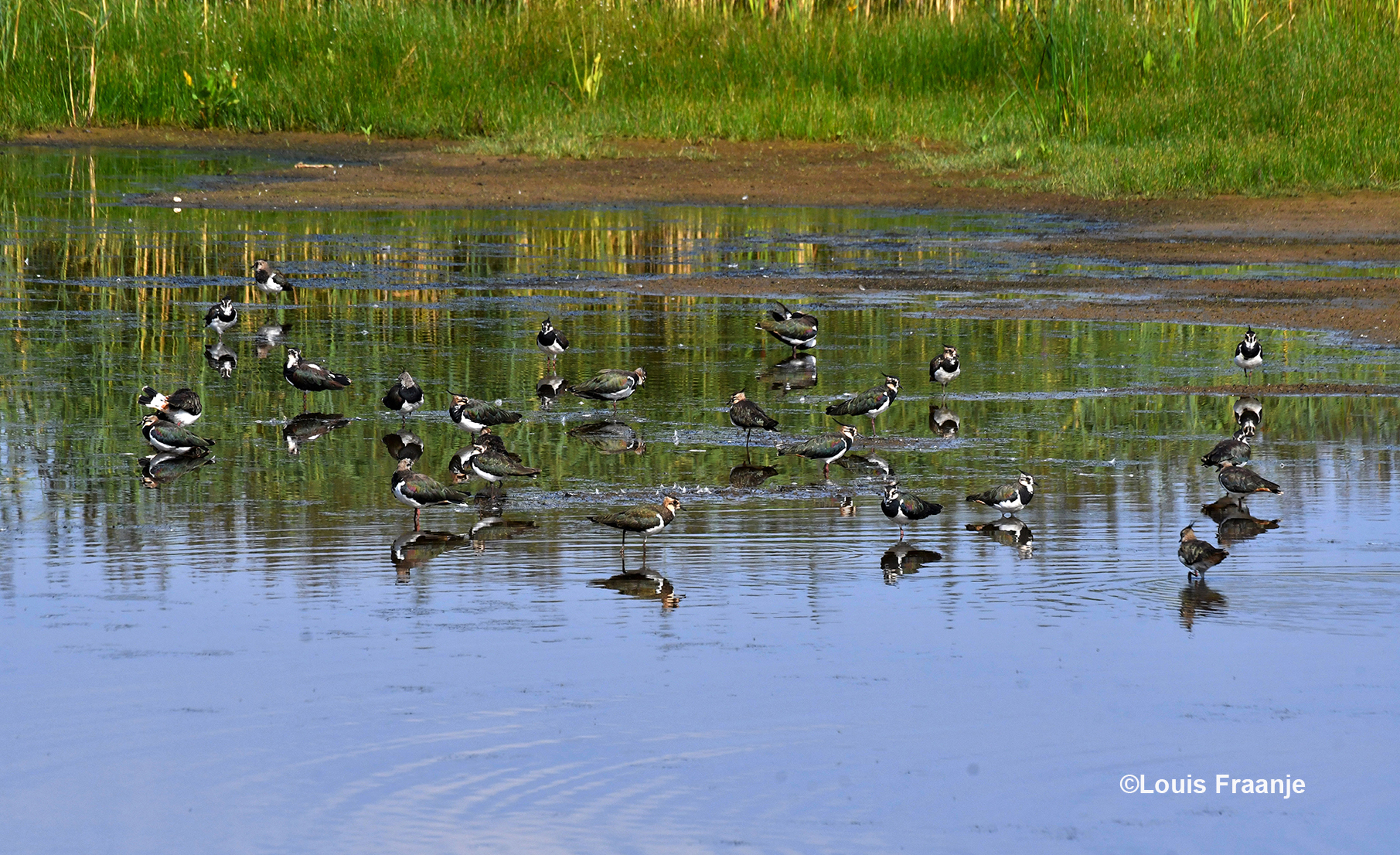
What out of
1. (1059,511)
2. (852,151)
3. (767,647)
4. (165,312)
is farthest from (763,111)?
(767,647)

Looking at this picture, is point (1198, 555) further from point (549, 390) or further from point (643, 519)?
point (549, 390)

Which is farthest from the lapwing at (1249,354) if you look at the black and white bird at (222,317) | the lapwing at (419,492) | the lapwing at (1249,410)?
the black and white bird at (222,317)

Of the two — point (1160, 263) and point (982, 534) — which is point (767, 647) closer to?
point (982, 534)

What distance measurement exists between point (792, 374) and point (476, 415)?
2.93 meters

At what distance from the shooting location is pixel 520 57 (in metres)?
31.8

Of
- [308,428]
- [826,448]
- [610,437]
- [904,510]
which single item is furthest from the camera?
[308,428]

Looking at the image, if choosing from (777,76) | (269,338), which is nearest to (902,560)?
(269,338)

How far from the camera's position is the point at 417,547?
26.1 ft

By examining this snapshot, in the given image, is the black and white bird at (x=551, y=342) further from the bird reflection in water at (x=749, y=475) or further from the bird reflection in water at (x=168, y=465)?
the bird reflection in water at (x=168, y=465)

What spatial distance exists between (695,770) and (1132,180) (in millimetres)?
19412

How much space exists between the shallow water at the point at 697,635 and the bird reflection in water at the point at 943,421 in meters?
0.05

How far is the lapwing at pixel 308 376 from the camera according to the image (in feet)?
37.2

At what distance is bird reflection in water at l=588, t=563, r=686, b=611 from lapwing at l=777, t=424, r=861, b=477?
2.45 m

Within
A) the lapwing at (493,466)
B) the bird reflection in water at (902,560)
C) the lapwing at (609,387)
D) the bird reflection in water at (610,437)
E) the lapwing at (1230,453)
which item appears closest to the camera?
the bird reflection in water at (902,560)
